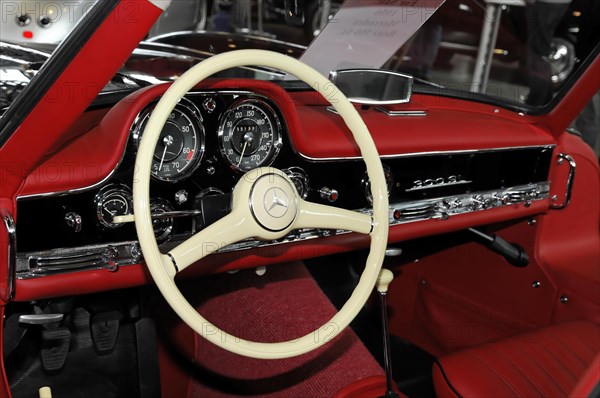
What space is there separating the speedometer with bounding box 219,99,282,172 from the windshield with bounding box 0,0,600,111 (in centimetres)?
27

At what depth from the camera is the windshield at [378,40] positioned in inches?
→ 69.9

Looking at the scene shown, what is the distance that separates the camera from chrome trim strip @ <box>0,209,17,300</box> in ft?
4.10

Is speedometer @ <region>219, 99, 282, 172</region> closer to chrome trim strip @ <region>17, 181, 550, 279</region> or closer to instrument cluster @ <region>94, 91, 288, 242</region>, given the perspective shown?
instrument cluster @ <region>94, 91, 288, 242</region>

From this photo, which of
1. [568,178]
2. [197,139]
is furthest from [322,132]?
[568,178]

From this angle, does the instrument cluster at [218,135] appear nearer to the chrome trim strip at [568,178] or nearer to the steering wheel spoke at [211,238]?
the steering wheel spoke at [211,238]

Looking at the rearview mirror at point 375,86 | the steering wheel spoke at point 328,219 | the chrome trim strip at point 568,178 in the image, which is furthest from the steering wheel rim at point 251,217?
the chrome trim strip at point 568,178

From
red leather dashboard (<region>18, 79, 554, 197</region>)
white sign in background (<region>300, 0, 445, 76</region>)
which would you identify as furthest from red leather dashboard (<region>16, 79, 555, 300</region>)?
white sign in background (<region>300, 0, 445, 76</region>)

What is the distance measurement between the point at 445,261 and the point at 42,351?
145 centimetres

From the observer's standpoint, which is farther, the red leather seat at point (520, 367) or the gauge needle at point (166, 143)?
the red leather seat at point (520, 367)

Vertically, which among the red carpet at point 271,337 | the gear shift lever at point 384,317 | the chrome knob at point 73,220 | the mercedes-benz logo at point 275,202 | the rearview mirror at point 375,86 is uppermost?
the rearview mirror at point 375,86

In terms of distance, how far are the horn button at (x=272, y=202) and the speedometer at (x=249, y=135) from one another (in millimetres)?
231

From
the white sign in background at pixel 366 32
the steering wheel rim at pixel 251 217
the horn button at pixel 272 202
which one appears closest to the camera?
the steering wheel rim at pixel 251 217

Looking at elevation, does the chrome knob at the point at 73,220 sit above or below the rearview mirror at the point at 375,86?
below

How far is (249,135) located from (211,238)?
335 mm
